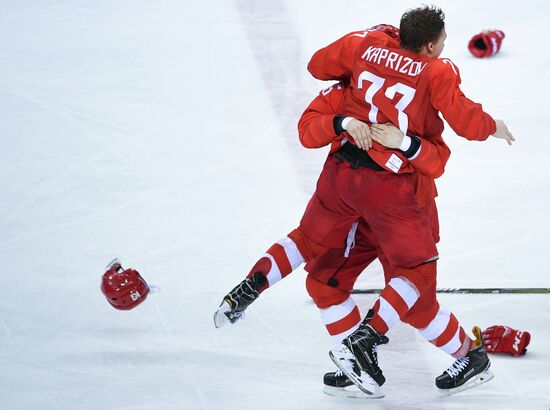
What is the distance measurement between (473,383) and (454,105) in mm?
1052

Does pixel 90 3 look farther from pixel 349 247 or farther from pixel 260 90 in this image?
pixel 349 247

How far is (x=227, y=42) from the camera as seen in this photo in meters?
6.98

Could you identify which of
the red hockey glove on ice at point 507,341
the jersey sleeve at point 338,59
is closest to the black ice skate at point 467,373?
the red hockey glove on ice at point 507,341

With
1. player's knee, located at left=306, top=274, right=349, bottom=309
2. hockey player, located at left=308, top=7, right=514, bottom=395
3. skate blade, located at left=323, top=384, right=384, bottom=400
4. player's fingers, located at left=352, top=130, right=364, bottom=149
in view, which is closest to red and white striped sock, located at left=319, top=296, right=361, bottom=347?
player's knee, located at left=306, top=274, right=349, bottom=309

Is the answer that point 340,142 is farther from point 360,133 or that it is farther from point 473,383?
point 473,383

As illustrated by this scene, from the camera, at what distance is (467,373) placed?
3.92 metres

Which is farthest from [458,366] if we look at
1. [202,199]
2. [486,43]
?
[486,43]

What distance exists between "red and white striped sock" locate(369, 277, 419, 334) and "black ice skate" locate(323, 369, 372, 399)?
0.42 metres

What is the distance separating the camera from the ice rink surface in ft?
13.4

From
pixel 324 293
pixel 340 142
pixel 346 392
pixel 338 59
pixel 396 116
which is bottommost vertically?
pixel 346 392

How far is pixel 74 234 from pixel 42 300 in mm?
580

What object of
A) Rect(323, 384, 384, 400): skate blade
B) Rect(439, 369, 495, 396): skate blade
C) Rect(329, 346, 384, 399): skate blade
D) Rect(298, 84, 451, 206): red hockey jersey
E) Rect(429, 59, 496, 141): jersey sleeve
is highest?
Rect(429, 59, 496, 141): jersey sleeve

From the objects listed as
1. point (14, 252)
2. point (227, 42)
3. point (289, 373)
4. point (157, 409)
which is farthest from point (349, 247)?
point (227, 42)

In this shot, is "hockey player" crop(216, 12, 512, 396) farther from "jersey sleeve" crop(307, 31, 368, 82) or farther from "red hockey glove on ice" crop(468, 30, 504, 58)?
"red hockey glove on ice" crop(468, 30, 504, 58)
